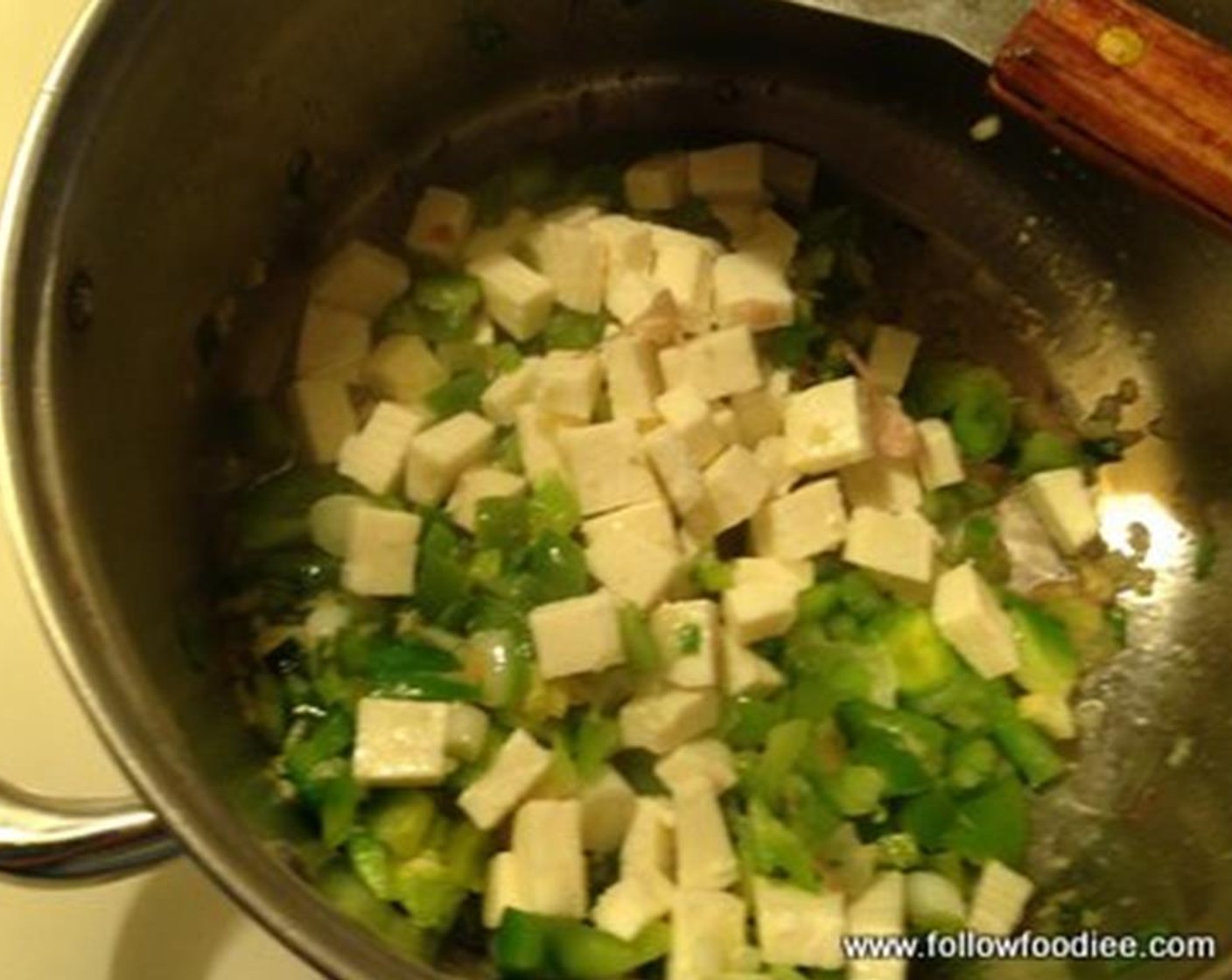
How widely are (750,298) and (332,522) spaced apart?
386 mm

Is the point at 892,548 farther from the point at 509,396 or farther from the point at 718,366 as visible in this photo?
the point at 509,396

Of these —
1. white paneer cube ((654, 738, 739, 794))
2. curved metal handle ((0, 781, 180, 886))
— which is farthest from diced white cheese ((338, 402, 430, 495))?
curved metal handle ((0, 781, 180, 886))

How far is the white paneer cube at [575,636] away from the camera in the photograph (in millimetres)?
1220

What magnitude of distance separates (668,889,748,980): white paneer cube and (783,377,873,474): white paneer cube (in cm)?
36

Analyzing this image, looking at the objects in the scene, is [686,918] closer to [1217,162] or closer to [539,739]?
[539,739]

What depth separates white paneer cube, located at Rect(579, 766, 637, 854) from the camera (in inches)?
47.7

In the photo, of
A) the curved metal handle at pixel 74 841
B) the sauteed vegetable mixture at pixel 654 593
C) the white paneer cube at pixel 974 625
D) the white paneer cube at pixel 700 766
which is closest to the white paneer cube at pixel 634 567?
the sauteed vegetable mixture at pixel 654 593

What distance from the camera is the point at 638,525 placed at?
1291 millimetres

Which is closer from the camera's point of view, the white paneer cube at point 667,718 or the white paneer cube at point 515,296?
the white paneer cube at point 667,718

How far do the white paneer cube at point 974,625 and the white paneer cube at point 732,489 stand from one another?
162 millimetres

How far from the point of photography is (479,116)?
154cm

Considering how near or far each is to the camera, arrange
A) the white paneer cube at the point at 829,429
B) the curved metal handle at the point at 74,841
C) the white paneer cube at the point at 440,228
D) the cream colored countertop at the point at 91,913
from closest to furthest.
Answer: the curved metal handle at the point at 74,841 < the cream colored countertop at the point at 91,913 < the white paneer cube at the point at 829,429 < the white paneer cube at the point at 440,228

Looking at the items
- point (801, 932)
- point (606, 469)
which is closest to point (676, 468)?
point (606, 469)

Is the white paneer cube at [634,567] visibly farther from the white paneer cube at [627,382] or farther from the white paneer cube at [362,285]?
the white paneer cube at [362,285]
